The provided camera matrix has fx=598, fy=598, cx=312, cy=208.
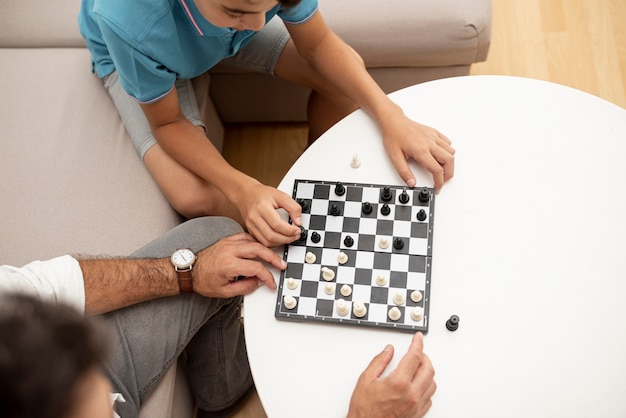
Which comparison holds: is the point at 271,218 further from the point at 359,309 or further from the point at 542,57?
the point at 542,57

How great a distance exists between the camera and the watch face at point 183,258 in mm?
1481

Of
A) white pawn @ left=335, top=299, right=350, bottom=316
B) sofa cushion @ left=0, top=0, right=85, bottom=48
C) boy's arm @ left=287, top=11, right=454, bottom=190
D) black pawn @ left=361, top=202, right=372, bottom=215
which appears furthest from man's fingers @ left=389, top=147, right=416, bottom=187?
sofa cushion @ left=0, top=0, right=85, bottom=48

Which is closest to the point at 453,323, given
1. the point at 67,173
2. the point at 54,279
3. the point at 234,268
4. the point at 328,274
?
the point at 328,274

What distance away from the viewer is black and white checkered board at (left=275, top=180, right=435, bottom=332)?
1.33 meters

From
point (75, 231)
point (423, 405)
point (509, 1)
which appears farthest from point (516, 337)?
point (509, 1)

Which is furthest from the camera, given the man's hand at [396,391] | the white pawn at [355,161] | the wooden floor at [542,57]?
the wooden floor at [542,57]

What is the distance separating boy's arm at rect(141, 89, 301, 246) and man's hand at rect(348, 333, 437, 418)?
1.25 feet

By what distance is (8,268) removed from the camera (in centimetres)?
136

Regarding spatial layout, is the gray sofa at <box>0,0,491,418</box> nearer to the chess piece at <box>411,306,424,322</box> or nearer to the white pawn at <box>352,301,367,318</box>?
the white pawn at <box>352,301,367,318</box>

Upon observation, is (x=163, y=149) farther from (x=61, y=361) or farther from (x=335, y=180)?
(x=61, y=361)

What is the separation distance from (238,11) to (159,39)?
318 millimetres

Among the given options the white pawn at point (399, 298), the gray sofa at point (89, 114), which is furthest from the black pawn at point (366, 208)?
the gray sofa at point (89, 114)

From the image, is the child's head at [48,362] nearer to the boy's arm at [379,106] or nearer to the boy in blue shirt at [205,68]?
the boy in blue shirt at [205,68]

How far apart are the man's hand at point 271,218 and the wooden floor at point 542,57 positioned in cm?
102
